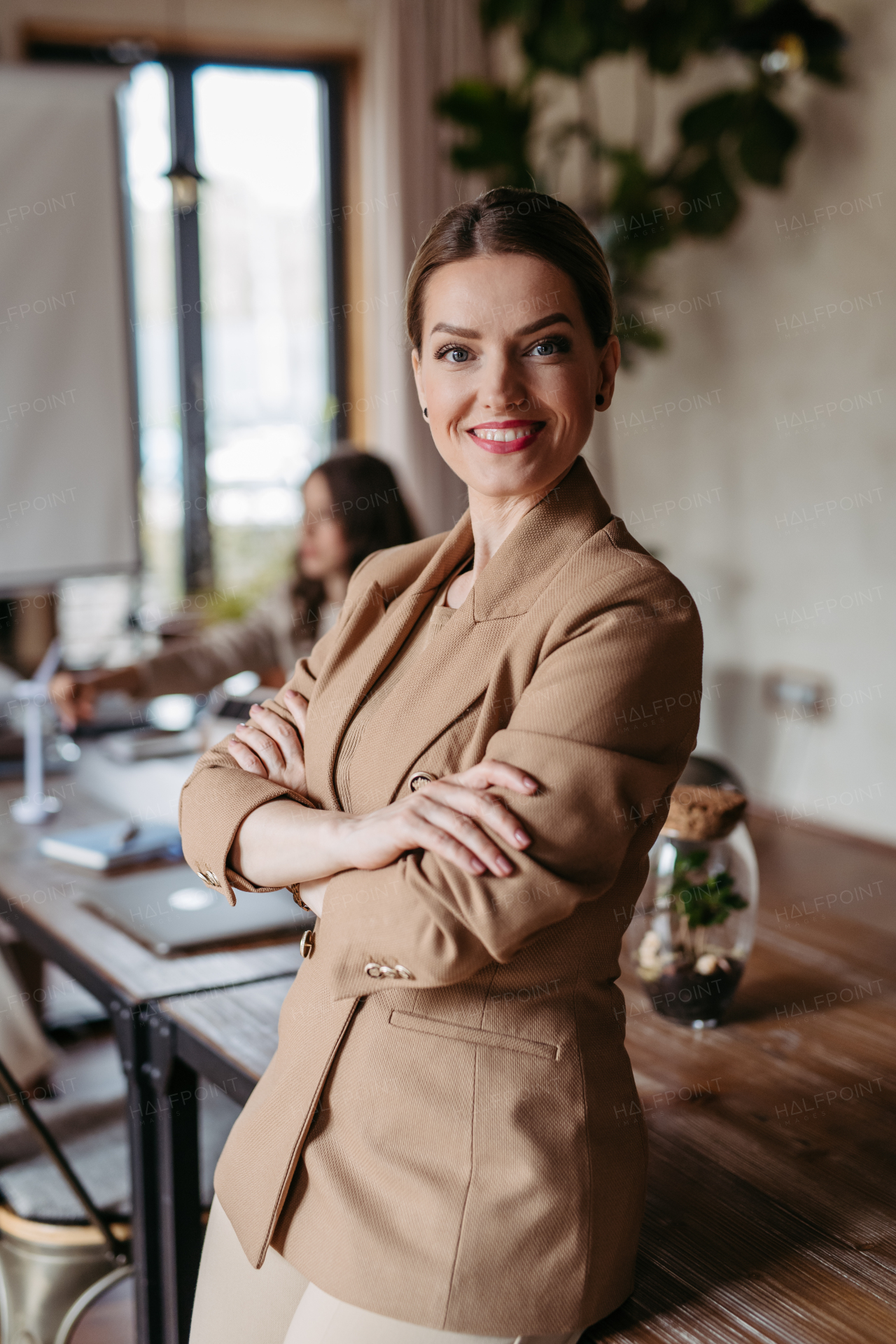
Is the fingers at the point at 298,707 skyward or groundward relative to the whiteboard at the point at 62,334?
groundward

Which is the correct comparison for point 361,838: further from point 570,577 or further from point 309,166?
point 309,166

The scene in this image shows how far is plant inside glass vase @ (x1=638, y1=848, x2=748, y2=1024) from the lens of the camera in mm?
1392

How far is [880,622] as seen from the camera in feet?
12.3

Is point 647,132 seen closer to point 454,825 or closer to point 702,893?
point 702,893

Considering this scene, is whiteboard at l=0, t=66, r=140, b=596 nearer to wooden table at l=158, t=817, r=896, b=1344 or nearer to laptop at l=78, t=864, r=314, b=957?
laptop at l=78, t=864, r=314, b=957

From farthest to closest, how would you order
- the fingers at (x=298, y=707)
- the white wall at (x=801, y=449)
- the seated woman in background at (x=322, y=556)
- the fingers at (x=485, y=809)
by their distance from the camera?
the white wall at (x=801, y=449) < the seated woman in background at (x=322, y=556) < the fingers at (x=298, y=707) < the fingers at (x=485, y=809)

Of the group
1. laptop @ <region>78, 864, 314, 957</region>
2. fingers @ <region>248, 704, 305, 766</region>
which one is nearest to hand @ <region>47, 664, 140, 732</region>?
laptop @ <region>78, 864, 314, 957</region>

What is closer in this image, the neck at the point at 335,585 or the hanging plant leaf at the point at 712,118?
the neck at the point at 335,585

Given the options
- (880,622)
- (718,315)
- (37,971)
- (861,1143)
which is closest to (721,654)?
(880,622)

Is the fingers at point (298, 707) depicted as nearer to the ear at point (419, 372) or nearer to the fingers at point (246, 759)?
the fingers at point (246, 759)

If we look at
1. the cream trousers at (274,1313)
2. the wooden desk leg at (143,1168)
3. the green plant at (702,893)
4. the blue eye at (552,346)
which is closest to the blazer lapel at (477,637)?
the blue eye at (552,346)

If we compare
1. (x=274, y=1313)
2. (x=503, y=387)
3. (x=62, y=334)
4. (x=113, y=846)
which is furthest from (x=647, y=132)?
(x=274, y=1313)

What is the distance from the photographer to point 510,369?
0.99 metres

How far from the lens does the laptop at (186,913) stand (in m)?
1.64
